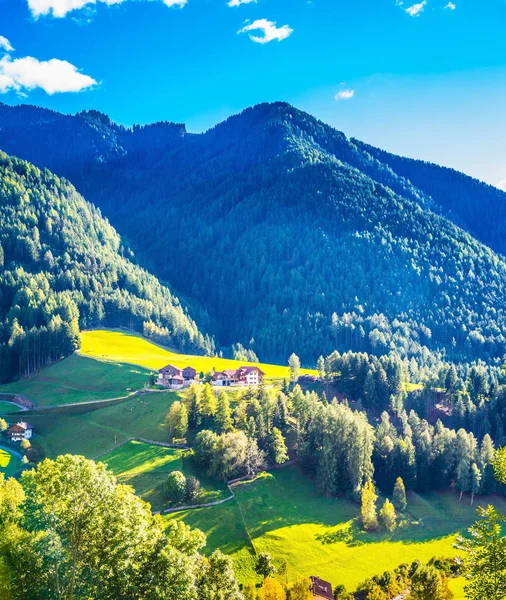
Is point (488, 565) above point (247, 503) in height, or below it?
above

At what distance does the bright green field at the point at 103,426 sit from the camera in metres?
100

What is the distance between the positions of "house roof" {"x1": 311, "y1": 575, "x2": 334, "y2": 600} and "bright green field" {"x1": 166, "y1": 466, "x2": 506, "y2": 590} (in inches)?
196

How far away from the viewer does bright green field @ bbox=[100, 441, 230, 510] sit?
78.6m

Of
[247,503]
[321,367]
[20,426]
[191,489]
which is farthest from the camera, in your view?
[321,367]

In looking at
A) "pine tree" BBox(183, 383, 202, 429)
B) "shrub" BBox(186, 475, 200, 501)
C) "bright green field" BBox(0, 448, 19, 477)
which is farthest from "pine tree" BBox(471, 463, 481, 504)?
"bright green field" BBox(0, 448, 19, 477)

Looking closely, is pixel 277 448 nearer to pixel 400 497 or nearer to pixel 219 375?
pixel 400 497

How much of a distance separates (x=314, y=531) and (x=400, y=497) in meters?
21.3

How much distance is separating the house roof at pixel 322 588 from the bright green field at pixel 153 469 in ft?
→ 73.8

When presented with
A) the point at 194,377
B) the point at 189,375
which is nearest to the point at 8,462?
the point at 189,375

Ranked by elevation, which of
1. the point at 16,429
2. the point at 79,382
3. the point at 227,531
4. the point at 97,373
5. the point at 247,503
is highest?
the point at 97,373

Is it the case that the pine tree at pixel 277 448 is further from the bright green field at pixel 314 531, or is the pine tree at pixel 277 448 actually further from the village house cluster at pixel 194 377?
the village house cluster at pixel 194 377

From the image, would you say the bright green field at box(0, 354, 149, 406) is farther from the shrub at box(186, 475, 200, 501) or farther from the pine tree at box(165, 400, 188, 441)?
the shrub at box(186, 475, 200, 501)

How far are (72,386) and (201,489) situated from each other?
67.3 meters

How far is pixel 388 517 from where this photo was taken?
82812 millimetres
